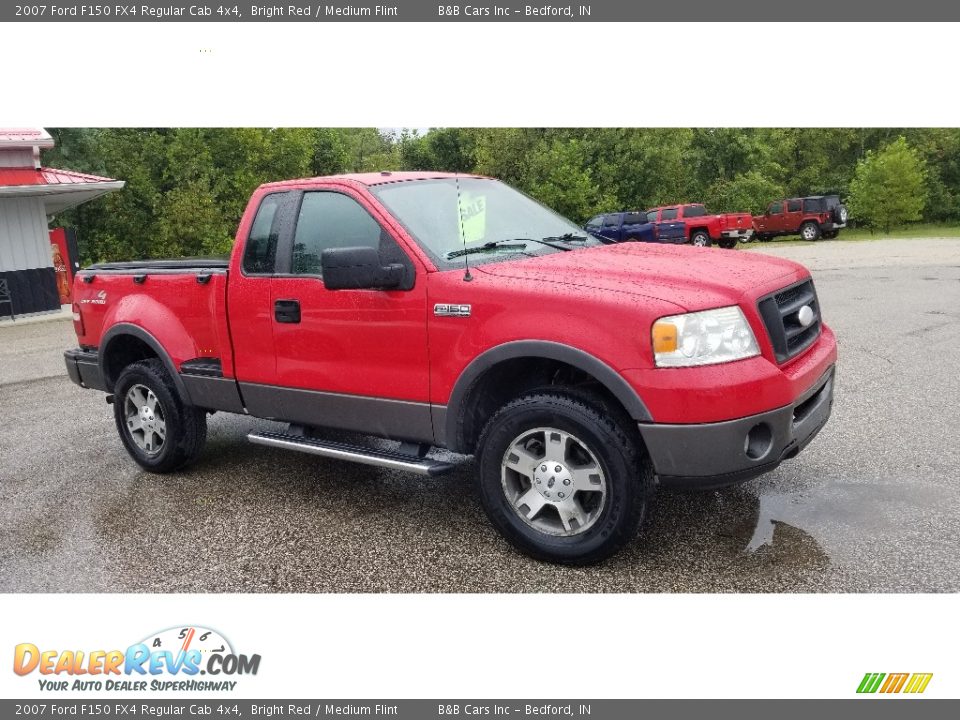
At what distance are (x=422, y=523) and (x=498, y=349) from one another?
53.1 inches

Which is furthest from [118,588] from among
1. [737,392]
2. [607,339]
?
[737,392]

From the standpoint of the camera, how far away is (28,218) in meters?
18.0

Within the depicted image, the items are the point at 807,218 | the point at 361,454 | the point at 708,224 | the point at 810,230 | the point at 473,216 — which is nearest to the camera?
the point at 361,454

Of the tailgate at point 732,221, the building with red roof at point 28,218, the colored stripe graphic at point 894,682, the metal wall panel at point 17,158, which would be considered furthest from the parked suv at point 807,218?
the colored stripe graphic at point 894,682

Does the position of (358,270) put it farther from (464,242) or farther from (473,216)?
(473,216)

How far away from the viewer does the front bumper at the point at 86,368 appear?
6.29m

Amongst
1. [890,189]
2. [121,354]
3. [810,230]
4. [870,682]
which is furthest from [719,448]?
[890,189]

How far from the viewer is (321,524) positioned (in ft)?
15.7

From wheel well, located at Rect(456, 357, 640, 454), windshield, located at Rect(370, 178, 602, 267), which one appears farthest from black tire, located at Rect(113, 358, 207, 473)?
wheel well, located at Rect(456, 357, 640, 454)

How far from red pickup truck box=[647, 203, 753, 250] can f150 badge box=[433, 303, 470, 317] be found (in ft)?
83.2

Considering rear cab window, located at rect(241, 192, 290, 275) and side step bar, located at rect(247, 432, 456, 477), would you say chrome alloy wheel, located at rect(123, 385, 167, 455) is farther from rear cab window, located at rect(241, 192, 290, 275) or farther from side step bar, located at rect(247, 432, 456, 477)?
rear cab window, located at rect(241, 192, 290, 275)

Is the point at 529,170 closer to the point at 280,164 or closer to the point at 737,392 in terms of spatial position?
the point at 280,164

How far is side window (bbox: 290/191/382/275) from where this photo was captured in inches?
184

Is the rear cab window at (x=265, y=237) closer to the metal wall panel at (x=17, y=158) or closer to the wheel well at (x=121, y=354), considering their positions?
the wheel well at (x=121, y=354)
